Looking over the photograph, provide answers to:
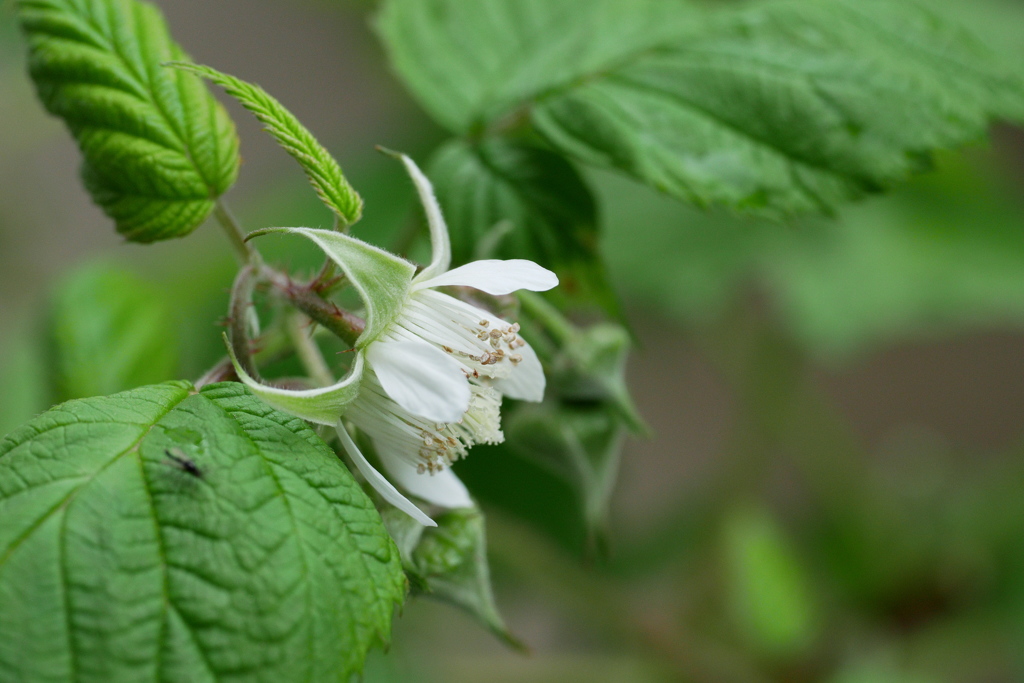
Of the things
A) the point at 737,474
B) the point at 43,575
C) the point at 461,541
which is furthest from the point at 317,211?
the point at 43,575

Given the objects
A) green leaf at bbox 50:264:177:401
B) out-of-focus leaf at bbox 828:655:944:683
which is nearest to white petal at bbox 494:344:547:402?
green leaf at bbox 50:264:177:401

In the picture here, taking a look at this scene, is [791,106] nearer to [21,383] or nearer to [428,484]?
[428,484]

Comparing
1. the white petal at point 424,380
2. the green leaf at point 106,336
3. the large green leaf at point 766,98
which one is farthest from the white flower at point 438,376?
the green leaf at point 106,336

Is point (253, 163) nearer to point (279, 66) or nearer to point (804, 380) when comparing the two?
point (279, 66)

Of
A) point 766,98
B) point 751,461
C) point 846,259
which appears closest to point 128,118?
point 766,98

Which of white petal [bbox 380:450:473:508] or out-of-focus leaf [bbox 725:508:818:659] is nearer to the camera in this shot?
white petal [bbox 380:450:473:508]

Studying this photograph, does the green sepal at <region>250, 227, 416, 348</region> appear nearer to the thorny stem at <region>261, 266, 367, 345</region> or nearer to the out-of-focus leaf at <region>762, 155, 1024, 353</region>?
the thorny stem at <region>261, 266, 367, 345</region>

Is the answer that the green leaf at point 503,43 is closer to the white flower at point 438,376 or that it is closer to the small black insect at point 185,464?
the white flower at point 438,376
